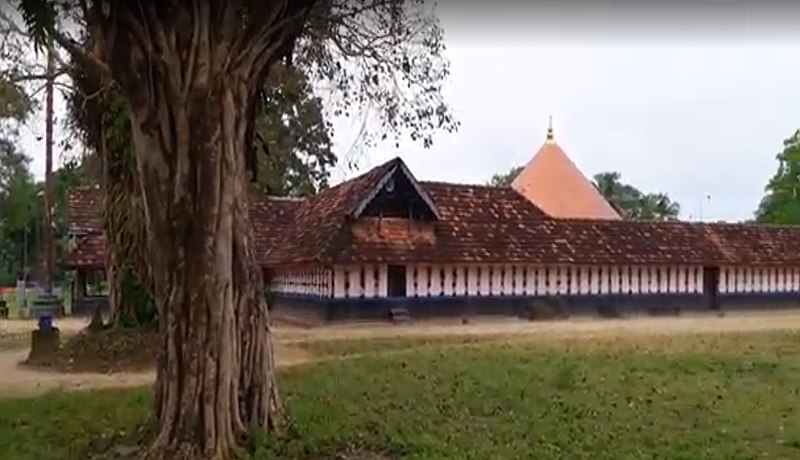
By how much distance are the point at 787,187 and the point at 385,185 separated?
32704 mm

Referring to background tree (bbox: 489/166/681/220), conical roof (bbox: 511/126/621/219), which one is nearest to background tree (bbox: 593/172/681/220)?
background tree (bbox: 489/166/681/220)

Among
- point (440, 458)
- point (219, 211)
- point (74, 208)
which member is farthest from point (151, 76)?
point (74, 208)

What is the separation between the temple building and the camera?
2283 cm

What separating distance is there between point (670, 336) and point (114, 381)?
36.2ft

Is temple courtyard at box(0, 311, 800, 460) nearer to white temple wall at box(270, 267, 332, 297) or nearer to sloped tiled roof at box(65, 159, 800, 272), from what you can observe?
white temple wall at box(270, 267, 332, 297)

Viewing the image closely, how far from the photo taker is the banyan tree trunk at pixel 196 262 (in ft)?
22.8

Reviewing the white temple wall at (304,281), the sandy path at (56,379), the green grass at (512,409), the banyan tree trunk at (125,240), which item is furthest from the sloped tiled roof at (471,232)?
the green grass at (512,409)

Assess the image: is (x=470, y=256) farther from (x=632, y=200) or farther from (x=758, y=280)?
(x=632, y=200)

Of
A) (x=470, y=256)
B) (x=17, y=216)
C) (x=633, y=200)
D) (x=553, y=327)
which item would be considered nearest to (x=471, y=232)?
(x=470, y=256)

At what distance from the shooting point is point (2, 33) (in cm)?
992

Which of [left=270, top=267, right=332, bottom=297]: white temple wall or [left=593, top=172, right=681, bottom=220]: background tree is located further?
[left=593, top=172, right=681, bottom=220]: background tree

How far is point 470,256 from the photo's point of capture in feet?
77.2

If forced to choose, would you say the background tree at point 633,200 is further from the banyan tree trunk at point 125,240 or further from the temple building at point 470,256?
the banyan tree trunk at point 125,240

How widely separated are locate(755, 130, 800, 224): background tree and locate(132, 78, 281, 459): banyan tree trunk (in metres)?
44.6
